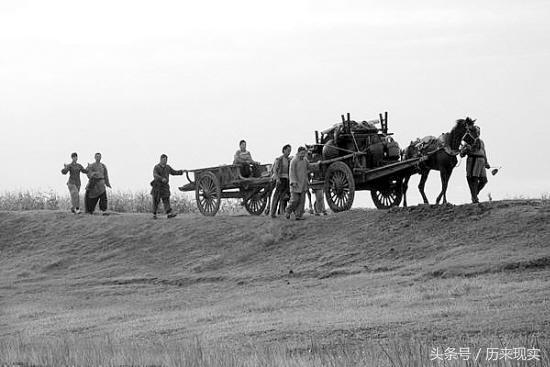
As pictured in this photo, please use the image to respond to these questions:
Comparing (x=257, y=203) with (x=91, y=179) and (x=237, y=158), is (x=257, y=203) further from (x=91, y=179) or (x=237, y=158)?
(x=91, y=179)

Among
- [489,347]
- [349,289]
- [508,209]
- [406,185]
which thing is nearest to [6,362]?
[489,347]

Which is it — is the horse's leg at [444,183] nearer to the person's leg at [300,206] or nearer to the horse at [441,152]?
the horse at [441,152]

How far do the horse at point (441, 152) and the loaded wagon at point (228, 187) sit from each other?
14.0 ft

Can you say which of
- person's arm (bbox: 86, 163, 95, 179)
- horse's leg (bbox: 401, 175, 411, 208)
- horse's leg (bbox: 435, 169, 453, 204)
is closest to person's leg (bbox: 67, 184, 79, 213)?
person's arm (bbox: 86, 163, 95, 179)

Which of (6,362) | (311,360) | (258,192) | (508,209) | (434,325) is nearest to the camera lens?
(311,360)

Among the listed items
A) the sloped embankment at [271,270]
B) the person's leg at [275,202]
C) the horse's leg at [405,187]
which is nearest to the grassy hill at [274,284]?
the sloped embankment at [271,270]

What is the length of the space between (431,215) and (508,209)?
1.61 meters

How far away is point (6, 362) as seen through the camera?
13102 millimetres

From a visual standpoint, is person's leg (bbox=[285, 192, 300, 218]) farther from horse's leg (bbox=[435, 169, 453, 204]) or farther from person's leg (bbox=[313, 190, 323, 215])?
horse's leg (bbox=[435, 169, 453, 204])

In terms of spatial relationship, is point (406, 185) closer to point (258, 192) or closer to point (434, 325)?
point (258, 192)

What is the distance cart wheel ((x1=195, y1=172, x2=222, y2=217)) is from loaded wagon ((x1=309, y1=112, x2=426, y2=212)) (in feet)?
10.3

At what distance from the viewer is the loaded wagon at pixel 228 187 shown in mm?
28859

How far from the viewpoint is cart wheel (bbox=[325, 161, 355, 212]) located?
2569 cm

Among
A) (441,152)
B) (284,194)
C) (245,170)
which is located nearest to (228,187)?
(245,170)
